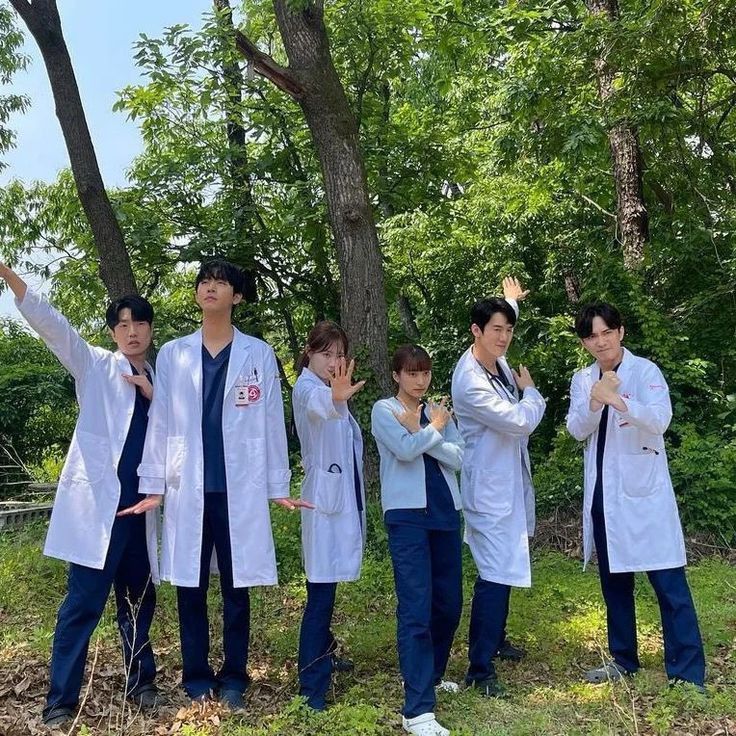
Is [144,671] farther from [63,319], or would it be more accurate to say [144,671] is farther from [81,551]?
[63,319]

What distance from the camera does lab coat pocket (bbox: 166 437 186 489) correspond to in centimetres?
344

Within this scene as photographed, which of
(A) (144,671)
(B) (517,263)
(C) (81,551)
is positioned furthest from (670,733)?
(B) (517,263)

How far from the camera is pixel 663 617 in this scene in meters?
3.73

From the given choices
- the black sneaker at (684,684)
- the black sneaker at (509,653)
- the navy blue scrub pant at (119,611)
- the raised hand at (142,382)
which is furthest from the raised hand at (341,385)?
the black sneaker at (684,684)

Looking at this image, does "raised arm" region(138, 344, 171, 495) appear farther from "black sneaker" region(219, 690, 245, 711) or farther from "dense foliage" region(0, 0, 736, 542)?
"dense foliage" region(0, 0, 736, 542)

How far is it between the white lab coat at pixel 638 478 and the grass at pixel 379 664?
65 cm

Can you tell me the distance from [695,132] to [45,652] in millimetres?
7818

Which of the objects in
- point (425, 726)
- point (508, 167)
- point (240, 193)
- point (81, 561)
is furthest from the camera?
point (508, 167)

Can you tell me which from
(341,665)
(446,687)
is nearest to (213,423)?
(341,665)

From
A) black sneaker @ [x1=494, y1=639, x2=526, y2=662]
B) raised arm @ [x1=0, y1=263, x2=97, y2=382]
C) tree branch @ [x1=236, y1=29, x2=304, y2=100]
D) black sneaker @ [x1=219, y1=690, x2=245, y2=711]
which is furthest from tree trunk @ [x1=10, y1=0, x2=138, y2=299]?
black sneaker @ [x1=494, y1=639, x2=526, y2=662]

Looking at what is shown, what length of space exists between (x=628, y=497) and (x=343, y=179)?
3420 millimetres

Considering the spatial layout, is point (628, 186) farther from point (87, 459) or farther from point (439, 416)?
point (87, 459)

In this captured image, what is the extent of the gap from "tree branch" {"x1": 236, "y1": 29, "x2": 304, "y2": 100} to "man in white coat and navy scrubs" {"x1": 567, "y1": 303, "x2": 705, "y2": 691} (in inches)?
127

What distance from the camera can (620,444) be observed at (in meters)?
3.79
